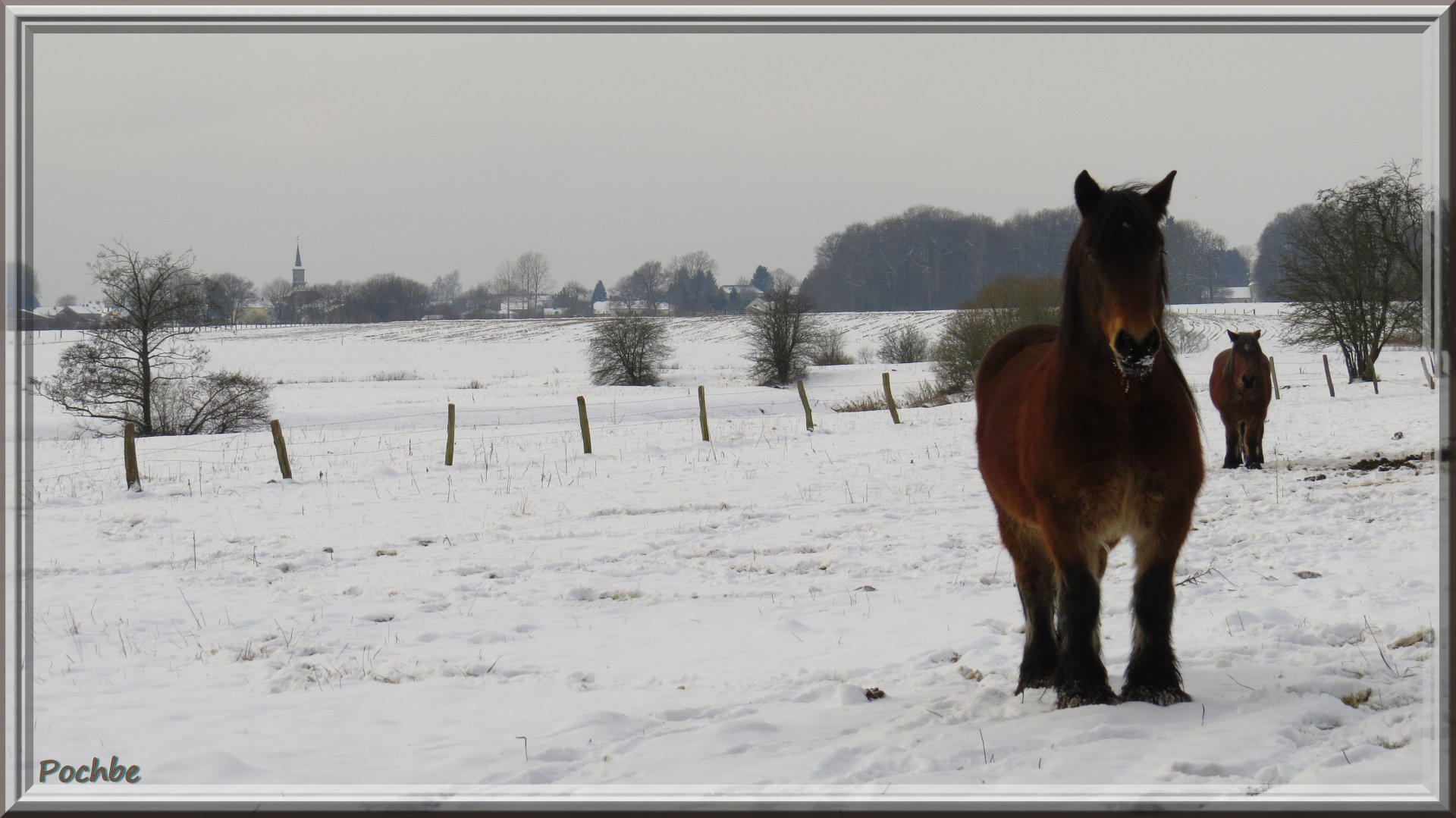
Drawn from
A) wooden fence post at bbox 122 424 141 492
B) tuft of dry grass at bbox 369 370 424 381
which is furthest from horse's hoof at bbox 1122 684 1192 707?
tuft of dry grass at bbox 369 370 424 381

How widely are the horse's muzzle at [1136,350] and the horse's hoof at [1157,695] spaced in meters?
1.33

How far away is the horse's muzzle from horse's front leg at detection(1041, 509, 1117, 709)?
700 millimetres

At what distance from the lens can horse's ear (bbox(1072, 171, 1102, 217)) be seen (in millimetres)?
3457

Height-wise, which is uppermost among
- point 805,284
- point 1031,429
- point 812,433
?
point 805,284

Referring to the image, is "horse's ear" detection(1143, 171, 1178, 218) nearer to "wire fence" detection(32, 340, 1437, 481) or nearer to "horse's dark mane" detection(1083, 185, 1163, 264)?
"horse's dark mane" detection(1083, 185, 1163, 264)

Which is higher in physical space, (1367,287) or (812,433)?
(1367,287)

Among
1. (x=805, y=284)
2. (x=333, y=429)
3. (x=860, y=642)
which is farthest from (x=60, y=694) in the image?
(x=805, y=284)

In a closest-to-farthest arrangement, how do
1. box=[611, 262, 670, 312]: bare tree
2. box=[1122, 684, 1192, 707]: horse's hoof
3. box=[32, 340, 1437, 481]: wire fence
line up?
box=[1122, 684, 1192, 707]: horse's hoof → box=[32, 340, 1437, 481]: wire fence → box=[611, 262, 670, 312]: bare tree

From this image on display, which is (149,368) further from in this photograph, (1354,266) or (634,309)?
(1354,266)

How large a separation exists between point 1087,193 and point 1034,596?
6.27ft

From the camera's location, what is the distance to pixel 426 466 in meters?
15.4

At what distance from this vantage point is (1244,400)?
11219mm

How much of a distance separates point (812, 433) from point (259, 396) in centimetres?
1678

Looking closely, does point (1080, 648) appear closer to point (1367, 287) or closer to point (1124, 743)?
point (1124, 743)
